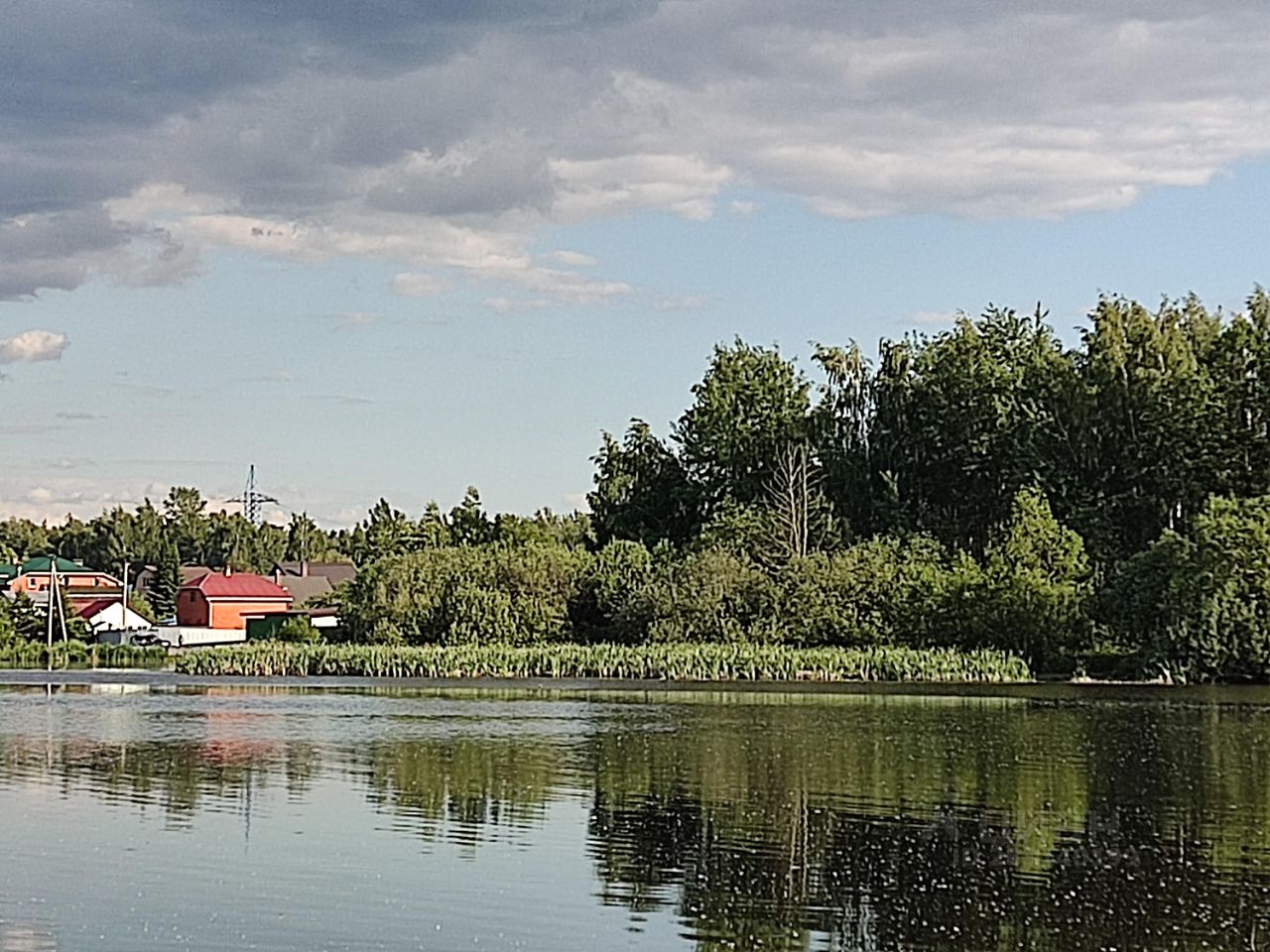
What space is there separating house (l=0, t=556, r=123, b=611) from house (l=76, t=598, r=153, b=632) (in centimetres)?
1470

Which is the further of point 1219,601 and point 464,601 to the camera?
point 464,601

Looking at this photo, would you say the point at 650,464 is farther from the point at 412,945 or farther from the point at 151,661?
the point at 412,945

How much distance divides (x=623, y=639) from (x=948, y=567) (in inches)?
530

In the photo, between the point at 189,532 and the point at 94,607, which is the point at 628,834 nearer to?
the point at 94,607

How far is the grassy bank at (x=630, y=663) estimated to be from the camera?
61.0m

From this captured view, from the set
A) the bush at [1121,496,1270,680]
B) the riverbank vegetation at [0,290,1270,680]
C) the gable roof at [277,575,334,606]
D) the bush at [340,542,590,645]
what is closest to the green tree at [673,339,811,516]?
the riverbank vegetation at [0,290,1270,680]

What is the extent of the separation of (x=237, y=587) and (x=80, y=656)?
31.5 m

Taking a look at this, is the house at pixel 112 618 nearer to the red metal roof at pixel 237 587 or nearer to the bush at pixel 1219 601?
the red metal roof at pixel 237 587

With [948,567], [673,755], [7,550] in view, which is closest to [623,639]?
[948,567]

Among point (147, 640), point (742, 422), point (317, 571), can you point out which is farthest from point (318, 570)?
point (742, 422)

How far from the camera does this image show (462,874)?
18078mm

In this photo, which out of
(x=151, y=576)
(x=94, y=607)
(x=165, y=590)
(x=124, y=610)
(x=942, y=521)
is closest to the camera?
(x=942, y=521)

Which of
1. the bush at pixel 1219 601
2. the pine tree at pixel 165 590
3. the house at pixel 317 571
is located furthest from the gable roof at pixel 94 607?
the bush at pixel 1219 601

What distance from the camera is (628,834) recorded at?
21219 millimetres
